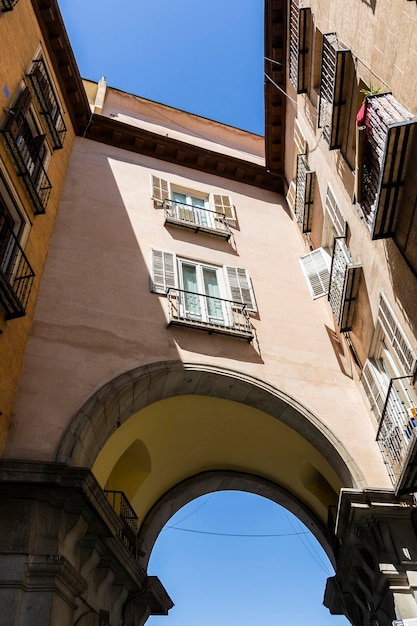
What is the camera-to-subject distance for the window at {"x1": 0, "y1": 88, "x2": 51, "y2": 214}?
1045cm

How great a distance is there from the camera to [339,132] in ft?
37.4

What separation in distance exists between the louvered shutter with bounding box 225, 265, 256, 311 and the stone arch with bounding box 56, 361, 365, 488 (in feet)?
7.97

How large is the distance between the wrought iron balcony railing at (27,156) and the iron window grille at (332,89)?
6722 millimetres

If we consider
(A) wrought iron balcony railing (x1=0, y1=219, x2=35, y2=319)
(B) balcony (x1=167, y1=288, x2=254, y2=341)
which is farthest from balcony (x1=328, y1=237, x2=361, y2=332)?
(A) wrought iron balcony railing (x1=0, y1=219, x2=35, y2=319)

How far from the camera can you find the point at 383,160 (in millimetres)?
8016

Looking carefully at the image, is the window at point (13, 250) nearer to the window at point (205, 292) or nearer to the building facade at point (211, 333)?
the building facade at point (211, 333)

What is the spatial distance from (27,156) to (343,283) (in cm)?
793

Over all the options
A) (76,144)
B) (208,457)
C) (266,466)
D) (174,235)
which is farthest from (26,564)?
(76,144)

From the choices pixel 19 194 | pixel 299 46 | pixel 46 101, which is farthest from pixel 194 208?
pixel 19 194

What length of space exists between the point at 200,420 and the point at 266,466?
2671 millimetres

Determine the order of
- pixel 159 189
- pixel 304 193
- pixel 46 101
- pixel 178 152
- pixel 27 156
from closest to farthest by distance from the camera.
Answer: pixel 27 156 → pixel 46 101 → pixel 304 193 → pixel 159 189 → pixel 178 152

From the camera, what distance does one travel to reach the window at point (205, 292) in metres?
12.2

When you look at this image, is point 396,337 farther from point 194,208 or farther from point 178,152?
point 178,152

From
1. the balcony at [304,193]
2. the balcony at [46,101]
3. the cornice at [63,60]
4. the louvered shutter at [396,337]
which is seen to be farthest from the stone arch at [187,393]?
the cornice at [63,60]
